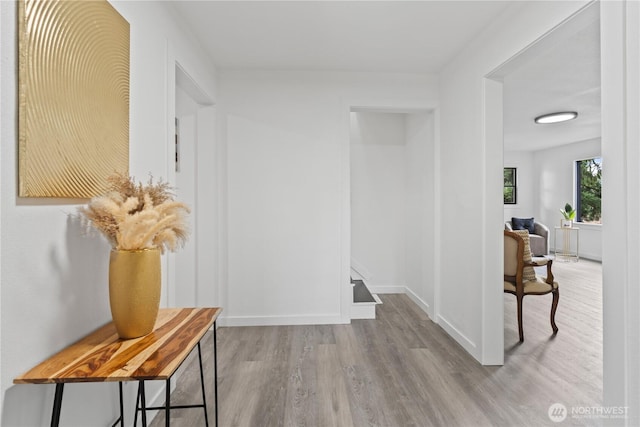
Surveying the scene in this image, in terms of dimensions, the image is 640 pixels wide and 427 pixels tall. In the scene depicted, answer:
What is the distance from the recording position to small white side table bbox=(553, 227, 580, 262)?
7707 millimetres

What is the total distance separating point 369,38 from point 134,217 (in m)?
2.43

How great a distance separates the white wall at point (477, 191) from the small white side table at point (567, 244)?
6.21 metres

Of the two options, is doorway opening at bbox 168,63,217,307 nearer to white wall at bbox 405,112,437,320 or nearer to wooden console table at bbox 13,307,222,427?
wooden console table at bbox 13,307,222,427

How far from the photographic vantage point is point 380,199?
4746mm

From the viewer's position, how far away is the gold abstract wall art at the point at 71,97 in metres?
1.10

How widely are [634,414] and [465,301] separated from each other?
5.02 feet

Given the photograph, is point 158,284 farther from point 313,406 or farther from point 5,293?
point 313,406

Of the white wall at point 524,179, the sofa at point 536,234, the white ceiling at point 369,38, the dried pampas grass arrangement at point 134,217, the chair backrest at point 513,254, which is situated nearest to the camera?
the dried pampas grass arrangement at point 134,217

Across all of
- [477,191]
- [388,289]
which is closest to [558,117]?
[477,191]

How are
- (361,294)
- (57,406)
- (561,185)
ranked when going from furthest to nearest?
(561,185), (361,294), (57,406)

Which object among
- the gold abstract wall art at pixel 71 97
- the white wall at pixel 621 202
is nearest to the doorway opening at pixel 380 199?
the white wall at pixel 621 202

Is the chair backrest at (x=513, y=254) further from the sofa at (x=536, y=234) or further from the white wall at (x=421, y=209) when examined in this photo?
the sofa at (x=536, y=234)

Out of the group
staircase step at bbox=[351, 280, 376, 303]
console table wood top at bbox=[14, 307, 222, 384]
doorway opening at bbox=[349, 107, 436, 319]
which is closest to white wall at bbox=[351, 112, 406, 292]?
doorway opening at bbox=[349, 107, 436, 319]

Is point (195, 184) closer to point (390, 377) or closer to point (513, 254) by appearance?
point (390, 377)
